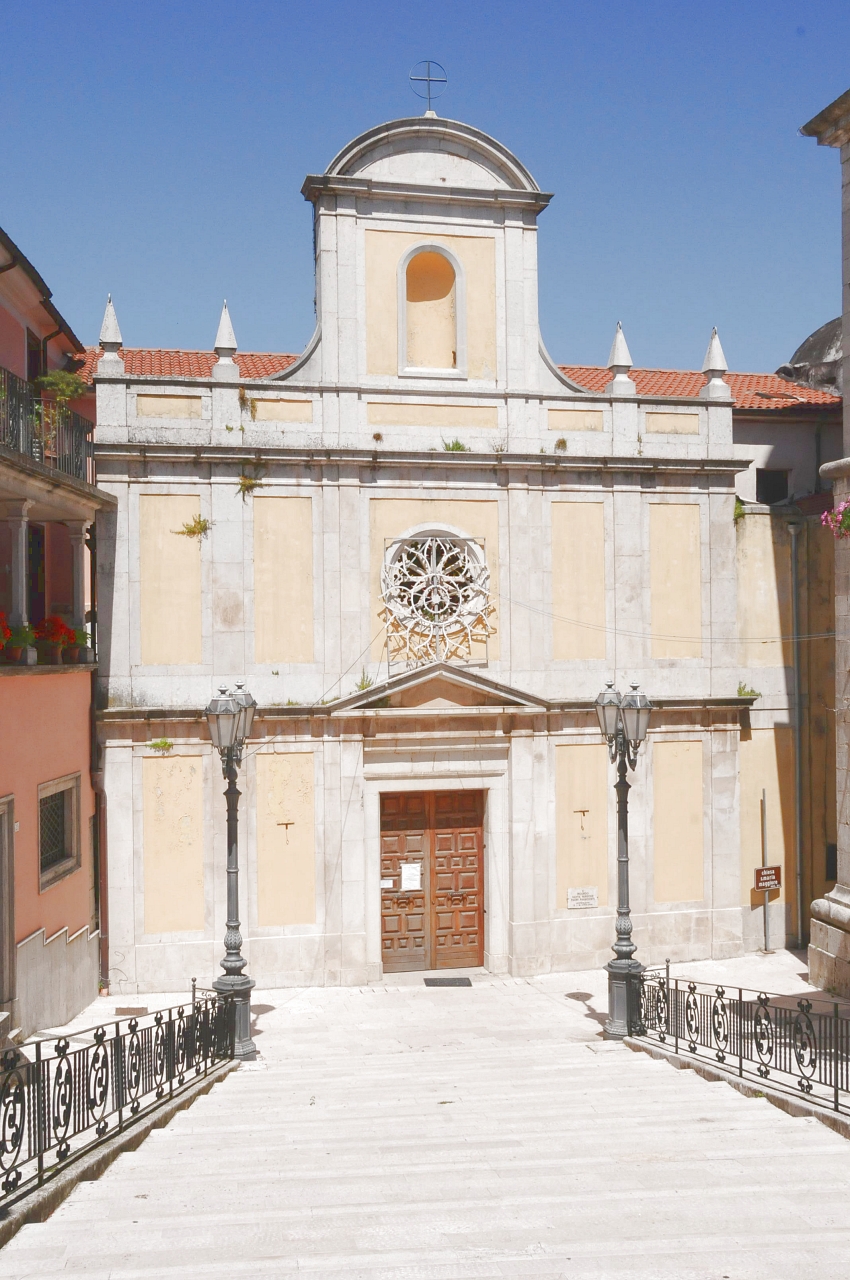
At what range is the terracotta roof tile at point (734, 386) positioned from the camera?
915 inches

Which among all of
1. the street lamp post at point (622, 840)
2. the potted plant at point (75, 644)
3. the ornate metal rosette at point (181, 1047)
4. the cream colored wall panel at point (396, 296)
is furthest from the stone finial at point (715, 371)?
the ornate metal rosette at point (181, 1047)

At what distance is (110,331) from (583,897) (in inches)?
487

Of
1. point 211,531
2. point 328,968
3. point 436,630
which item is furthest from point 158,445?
point 328,968

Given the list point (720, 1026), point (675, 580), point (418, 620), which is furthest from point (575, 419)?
point (720, 1026)

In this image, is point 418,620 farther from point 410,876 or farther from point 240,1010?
point 240,1010

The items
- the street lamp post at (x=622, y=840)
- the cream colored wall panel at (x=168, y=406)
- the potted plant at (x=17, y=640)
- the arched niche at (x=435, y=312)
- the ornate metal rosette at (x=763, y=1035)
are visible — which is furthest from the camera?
the arched niche at (x=435, y=312)

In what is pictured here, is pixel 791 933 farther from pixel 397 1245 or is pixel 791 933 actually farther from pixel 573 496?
pixel 397 1245

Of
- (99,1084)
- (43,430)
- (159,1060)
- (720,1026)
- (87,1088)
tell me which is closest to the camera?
(87,1088)

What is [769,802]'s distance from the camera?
20.7 m

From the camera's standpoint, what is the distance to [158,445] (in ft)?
59.0

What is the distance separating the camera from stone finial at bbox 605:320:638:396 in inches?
778

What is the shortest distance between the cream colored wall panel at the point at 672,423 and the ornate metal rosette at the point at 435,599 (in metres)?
3.96

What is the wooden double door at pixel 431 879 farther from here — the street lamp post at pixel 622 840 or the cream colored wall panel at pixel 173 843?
the street lamp post at pixel 622 840

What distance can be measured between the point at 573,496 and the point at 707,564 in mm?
2798
